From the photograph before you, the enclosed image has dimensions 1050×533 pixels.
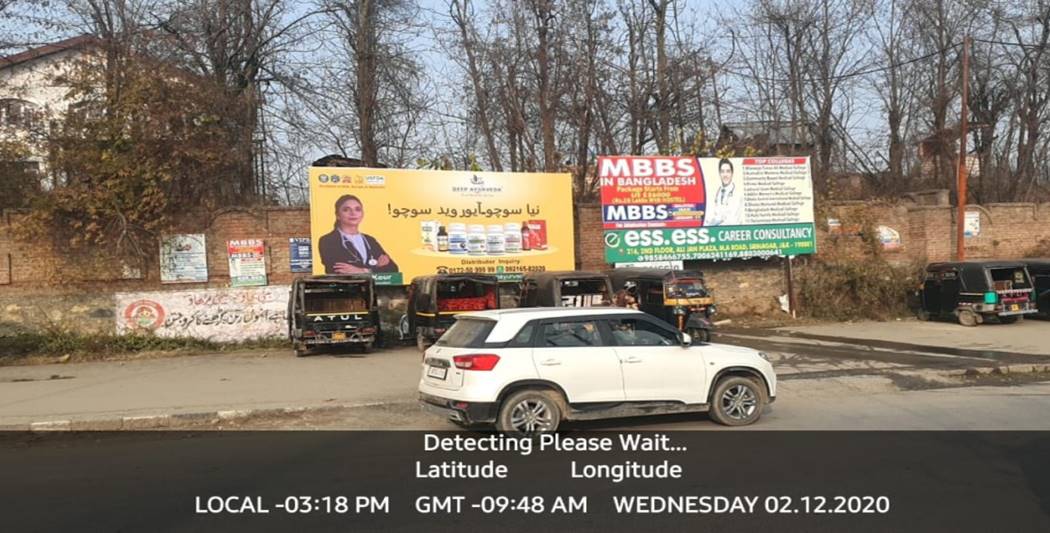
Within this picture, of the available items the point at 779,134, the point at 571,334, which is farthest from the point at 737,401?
the point at 779,134

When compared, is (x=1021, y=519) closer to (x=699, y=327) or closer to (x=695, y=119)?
(x=699, y=327)

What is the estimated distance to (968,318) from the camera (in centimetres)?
2230

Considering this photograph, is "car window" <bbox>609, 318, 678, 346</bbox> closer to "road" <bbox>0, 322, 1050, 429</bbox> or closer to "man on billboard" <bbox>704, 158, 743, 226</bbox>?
"road" <bbox>0, 322, 1050, 429</bbox>

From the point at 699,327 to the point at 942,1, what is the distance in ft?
84.9

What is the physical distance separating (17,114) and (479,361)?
59.5 ft

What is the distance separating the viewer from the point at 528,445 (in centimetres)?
852

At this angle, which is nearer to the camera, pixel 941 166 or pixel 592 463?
pixel 592 463

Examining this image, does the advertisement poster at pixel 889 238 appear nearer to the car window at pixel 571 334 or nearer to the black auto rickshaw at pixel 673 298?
the black auto rickshaw at pixel 673 298

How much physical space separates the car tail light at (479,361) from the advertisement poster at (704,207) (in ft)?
49.4

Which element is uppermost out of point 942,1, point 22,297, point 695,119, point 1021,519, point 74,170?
point 942,1

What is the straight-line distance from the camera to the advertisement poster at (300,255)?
20.9m

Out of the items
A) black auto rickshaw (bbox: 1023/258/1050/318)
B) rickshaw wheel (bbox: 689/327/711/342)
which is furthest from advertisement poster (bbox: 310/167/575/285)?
black auto rickshaw (bbox: 1023/258/1050/318)

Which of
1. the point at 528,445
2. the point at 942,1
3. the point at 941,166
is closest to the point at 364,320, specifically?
the point at 528,445

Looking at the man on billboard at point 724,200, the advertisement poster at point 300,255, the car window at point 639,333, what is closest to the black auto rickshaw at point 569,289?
the advertisement poster at point 300,255
